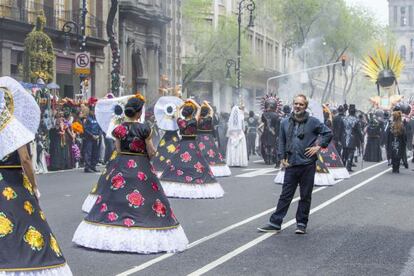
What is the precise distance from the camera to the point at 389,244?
10.6 metres

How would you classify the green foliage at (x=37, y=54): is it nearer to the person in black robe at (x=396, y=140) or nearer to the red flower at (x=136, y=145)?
the person in black robe at (x=396, y=140)

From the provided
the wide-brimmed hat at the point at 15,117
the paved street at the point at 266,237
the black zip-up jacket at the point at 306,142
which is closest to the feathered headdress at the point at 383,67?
the paved street at the point at 266,237

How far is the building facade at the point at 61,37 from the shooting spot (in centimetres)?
3219

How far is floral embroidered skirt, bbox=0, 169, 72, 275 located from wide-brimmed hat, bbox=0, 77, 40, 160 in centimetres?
24

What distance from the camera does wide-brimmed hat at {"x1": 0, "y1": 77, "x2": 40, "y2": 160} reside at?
23.2ft

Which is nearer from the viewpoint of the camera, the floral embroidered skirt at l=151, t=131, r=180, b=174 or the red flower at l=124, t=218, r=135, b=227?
the red flower at l=124, t=218, r=135, b=227

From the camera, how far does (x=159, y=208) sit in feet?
32.4

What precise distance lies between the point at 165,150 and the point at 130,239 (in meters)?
8.62

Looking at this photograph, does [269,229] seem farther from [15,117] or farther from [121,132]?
[15,117]

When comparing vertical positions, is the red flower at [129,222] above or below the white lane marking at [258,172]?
above

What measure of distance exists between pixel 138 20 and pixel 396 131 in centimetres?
2428

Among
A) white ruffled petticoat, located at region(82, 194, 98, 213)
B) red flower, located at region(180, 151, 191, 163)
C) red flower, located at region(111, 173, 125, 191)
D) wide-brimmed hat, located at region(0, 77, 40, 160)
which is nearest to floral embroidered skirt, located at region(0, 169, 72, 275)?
wide-brimmed hat, located at region(0, 77, 40, 160)

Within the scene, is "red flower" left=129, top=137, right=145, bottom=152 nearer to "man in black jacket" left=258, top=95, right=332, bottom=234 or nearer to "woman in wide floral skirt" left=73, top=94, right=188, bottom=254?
"woman in wide floral skirt" left=73, top=94, right=188, bottom=254

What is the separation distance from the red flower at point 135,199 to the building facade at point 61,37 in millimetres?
20557
